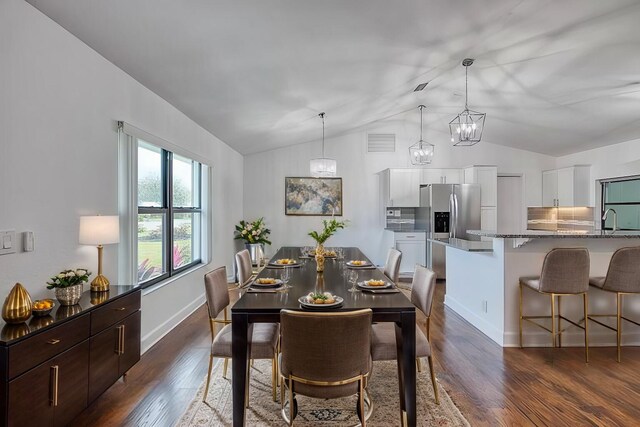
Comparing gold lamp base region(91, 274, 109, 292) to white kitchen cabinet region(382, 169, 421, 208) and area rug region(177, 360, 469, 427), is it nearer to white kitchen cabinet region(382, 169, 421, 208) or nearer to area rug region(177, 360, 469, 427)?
area rug region(177, 360, 469, 427)

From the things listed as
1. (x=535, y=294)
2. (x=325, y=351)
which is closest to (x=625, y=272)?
(x=535, y=294)

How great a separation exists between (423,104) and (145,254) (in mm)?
4754

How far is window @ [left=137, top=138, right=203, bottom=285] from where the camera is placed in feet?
11.7

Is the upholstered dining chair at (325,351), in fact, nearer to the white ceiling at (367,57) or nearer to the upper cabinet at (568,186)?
the white ceiling at (367,57)

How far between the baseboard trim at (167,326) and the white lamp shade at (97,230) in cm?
133

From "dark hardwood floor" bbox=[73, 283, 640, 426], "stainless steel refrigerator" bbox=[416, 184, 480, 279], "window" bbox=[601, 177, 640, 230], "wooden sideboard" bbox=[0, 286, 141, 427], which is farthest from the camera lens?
"stainless steel refrigerator" bbox=[416, 184, 480, 279]

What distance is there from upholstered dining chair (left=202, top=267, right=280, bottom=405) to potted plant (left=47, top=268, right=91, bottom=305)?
0.74 meters

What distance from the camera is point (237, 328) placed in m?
2.00

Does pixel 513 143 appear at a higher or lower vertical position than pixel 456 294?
higher

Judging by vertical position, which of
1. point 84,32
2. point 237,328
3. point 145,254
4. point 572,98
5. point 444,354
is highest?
point 572,98

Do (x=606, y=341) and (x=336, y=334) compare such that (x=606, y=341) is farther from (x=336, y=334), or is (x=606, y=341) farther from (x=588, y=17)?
(x=336, y=334)

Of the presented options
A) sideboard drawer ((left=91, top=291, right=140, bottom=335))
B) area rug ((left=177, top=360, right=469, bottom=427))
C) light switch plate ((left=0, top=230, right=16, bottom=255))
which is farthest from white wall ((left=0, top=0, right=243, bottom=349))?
area rug ((left=177, top=360, right=469, bottom=427))

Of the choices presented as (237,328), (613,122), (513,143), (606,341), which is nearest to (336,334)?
(237,328)

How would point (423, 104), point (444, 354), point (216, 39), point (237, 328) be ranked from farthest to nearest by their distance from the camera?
point (423, 104) → point (444, 354) → point (216, 39) → point (237, 328)
